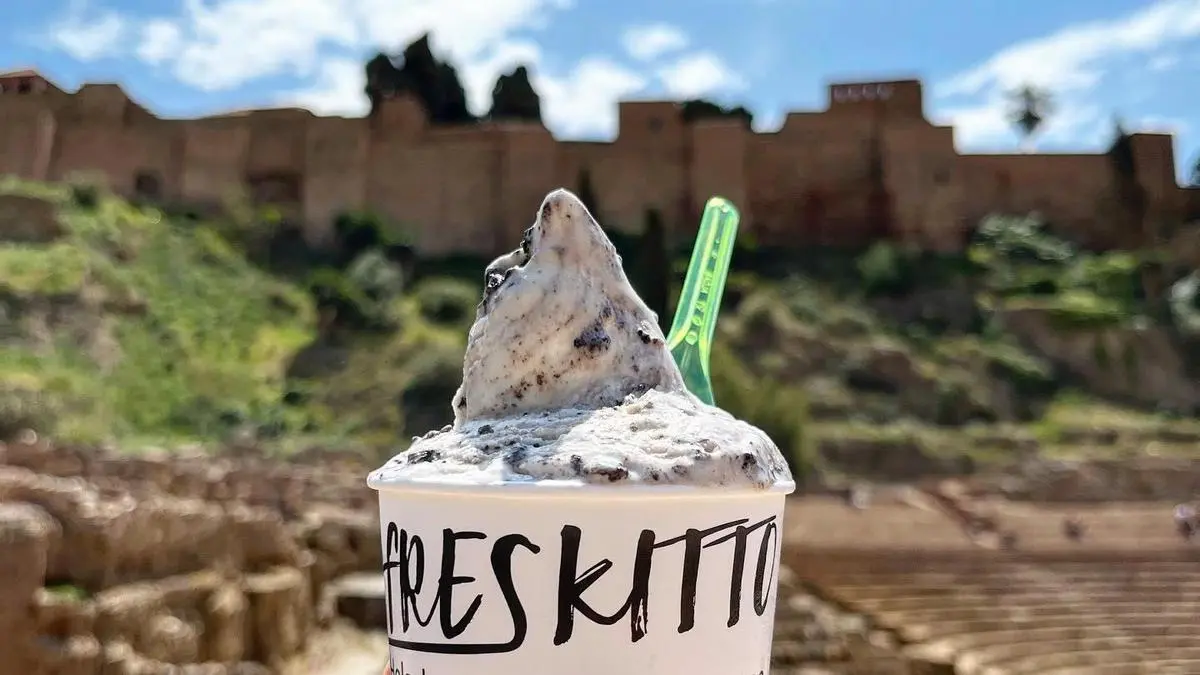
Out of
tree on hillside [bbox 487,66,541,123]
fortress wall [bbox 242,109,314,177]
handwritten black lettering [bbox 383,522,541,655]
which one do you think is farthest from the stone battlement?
handwritten black lettering [bbox 383,522,541,655]

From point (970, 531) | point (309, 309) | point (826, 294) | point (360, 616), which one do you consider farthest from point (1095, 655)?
point (309, 309)

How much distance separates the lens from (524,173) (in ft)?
97.6

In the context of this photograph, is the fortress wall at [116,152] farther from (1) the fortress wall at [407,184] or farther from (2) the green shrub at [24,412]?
(2) the green shrub at [24,412]

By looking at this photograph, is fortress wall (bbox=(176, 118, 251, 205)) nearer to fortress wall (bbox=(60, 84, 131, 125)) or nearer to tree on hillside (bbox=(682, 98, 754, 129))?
fortress wall (bbox=(60, 84, 131, 125))

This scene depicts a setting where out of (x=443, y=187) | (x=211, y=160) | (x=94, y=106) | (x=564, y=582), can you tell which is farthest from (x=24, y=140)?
(x=564, y=582)

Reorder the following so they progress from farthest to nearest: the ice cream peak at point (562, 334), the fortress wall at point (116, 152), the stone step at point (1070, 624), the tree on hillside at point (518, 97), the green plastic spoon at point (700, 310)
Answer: the tree on hillside at point (518, 97), the fortress wall at point (116, 152), the stone step at point (1070, 624), the green plastic spoon at point (700, 310), the ice cream peak at point (562, 334)

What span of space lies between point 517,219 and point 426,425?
12.2m

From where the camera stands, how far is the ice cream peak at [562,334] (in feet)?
A: 4.59

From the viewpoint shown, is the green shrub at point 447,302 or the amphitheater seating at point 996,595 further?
the green shrub at point 447,302

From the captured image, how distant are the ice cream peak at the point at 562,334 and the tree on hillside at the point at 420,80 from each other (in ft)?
106

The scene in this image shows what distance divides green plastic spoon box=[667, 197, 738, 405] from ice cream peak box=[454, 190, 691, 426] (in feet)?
0.51

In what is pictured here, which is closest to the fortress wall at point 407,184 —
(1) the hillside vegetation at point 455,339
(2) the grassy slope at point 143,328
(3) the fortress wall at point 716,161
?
(1) the hillside vegetation at point 455,339

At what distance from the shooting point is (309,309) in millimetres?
25734

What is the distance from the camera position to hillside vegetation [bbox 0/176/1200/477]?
18828 millimetres
